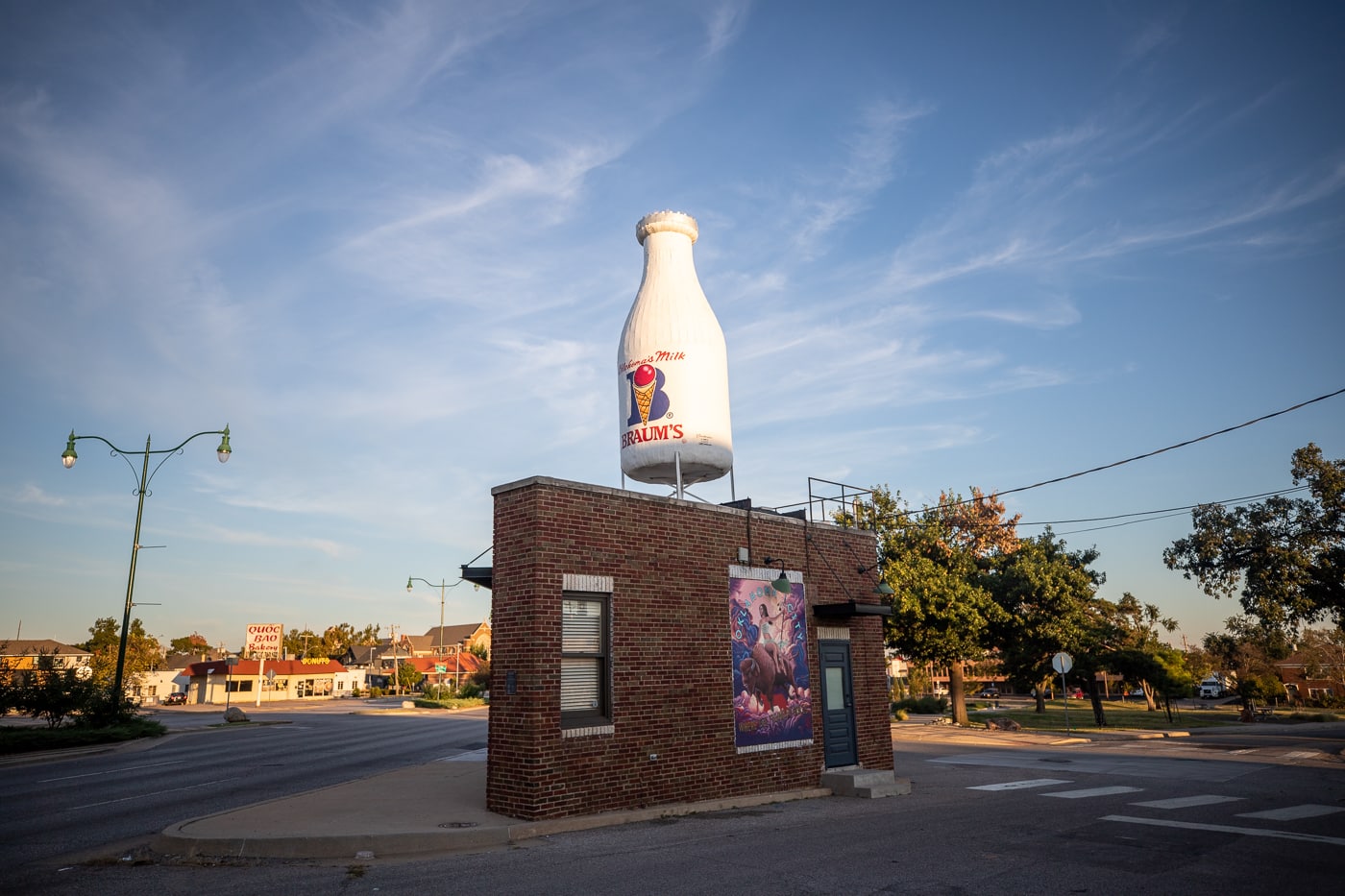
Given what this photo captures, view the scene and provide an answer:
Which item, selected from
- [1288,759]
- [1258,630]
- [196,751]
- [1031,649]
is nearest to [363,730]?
[196,751]

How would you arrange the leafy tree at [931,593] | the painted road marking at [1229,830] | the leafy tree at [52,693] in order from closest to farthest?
the painted road marking at [1229,830]
the leafy tree at [52,693]
the leafy tree at [931,593]

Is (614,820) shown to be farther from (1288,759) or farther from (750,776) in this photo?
(1288,759)

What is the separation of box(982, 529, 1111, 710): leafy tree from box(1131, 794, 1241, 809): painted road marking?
19650 millimetres

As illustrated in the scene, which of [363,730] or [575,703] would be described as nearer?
[575,703]

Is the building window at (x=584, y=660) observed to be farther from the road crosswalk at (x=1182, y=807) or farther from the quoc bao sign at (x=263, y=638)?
the quoc bao sign at (x=263, y=638)

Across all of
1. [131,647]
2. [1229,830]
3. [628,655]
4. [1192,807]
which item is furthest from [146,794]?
[131,647]

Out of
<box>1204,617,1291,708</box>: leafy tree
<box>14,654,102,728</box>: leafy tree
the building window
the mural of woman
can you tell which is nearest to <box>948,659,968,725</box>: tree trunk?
<box>1204,617,1291,708</box>: leafy tree

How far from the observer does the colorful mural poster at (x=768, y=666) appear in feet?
47.3

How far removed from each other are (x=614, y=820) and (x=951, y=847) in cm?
459

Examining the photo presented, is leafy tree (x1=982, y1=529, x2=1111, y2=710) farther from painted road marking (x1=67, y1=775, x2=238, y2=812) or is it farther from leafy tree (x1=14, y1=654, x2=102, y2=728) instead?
leafy tree (x1=14, y1=654, x2=102, y2=728)

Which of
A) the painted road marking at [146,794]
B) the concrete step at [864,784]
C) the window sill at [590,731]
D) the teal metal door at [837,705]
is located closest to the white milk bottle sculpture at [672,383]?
the teal metal door at [837,705]

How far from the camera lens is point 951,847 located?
9.84 meters

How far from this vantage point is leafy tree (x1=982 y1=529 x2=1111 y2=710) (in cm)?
3469

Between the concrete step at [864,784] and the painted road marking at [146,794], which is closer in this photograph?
the painted road marking at [146,794]
